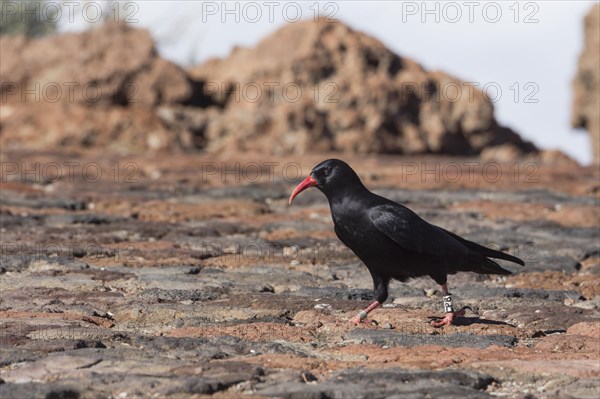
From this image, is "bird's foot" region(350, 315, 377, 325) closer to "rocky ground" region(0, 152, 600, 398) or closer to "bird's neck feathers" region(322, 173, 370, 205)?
"rocky ground" region(0, 152, 600, 398)

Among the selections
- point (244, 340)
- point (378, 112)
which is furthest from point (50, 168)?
point (244, 340)

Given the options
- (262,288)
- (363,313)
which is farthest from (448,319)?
(262,288)

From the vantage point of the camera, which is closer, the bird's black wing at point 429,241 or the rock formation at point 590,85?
the bird's black wing at point 429,241

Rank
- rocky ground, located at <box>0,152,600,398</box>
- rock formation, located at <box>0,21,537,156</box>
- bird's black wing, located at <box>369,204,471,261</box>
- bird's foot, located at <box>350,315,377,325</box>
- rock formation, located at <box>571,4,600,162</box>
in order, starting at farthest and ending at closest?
rock formation, located at <box>571,4,600,162</box>, rock formation, located at <box>0,21,537,156</box>, bird's black wing, located at <box>369,204,471,261</box>, bird's foot, located at <box>350,315,377,325</box>, rocky ground, located at <box>0,152,600,398</box>

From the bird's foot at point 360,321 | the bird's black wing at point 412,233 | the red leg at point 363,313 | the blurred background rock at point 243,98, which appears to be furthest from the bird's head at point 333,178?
the blurred background rock at point 243,98

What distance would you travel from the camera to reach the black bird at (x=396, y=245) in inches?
198

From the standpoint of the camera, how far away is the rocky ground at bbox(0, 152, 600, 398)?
11.6 ft

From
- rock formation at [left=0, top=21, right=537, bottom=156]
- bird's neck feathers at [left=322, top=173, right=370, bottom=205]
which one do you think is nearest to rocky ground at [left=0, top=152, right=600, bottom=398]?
bird's neck feathers at [left=322, top=173, right=370, bottom=205]

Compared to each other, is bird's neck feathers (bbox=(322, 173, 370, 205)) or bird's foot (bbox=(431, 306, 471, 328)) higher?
bird's neck feathers (bbox=(322, 173, 370, 205))

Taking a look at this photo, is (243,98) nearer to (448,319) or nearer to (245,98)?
(245,98)

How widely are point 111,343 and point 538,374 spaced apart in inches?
59.8

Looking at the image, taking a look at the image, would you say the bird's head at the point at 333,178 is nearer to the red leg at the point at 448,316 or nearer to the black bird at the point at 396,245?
the black bird at the point at 396,245

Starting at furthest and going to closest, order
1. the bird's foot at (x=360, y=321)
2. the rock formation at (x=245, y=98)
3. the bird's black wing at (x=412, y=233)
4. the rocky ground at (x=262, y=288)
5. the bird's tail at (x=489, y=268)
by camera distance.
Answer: the rock formation at (x=245, y=98) → the bird's tail at (x=489, y=268) → the bird's black wing at (x=412, y=233) → the bird's foot at (x=360, y=321) → the rocky ground at (x=262, y=288)

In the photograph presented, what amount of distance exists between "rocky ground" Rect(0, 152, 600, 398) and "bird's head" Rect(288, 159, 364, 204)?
20.1 inches
